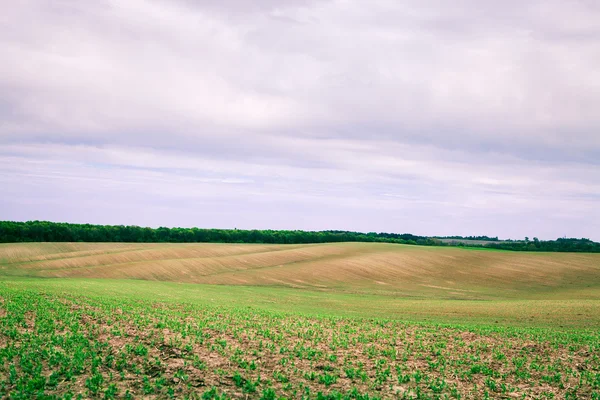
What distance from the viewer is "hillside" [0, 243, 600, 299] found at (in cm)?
6059

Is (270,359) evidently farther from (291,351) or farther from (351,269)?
(351,269)

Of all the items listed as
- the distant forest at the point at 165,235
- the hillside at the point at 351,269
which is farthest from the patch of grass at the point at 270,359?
the distant forest at the point at 165,235

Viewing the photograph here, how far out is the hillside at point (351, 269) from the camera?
2386 inches

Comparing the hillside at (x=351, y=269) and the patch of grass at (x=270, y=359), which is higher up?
the patch of grass at (x=270, y=359)

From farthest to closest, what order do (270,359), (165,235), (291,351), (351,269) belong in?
1. (165,235)
2. (351,269)
3. (291,351)
4. (270,359)

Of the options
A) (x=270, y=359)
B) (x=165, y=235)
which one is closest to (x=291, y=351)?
(x=270, y=359)

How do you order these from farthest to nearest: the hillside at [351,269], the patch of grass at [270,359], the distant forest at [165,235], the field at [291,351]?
the distant forest at [165,235]
the hillside at [351,269]
the field at [291,351]
the patch of grass at [270,359]

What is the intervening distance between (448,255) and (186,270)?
49678mm

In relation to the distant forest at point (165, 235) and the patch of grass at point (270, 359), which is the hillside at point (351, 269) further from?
the patch of grass at point (270, 359)

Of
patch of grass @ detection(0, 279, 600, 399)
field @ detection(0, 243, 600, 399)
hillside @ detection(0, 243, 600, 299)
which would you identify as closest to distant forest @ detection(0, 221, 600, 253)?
hillside @ detection(0, 243, 600, 299)

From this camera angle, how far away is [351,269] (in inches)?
2815

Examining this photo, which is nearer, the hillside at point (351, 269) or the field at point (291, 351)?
the field at point (291, 351)

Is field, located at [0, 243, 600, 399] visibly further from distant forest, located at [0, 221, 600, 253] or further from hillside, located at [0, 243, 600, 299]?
distant forest, located at [0, 221, 600, 253]

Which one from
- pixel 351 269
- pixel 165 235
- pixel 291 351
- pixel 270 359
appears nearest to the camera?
pixel 270 359
